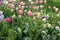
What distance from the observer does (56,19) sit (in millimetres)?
3400

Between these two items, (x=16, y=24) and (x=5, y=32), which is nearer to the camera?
(x=5, y=32)

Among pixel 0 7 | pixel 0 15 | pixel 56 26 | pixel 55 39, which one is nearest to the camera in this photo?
pixel 55 39

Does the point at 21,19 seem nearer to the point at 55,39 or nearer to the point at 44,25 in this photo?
the point at 44,25

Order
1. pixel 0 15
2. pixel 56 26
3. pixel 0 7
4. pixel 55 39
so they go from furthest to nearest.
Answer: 1. pixel 0 7
2. pixel 0 15
3. pixel 56 26
4. pixel 55 39

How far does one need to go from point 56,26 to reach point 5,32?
0.74 meters

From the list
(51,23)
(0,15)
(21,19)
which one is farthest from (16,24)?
(51,23)

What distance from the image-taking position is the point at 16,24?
3166 millimetres

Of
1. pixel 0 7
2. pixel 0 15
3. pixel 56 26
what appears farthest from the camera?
pixel 0 7

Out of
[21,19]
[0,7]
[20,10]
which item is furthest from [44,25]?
[0,7]

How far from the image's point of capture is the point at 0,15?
10.8 ft

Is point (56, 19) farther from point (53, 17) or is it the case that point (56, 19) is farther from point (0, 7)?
point (0, 7)

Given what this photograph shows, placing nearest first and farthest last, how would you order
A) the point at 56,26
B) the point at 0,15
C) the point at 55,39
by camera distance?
the point at 55,39 → the point at 56,26 → the point at 0,15

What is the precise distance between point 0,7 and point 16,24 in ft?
1.90

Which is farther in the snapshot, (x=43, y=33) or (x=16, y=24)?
(x=16, y=24)
